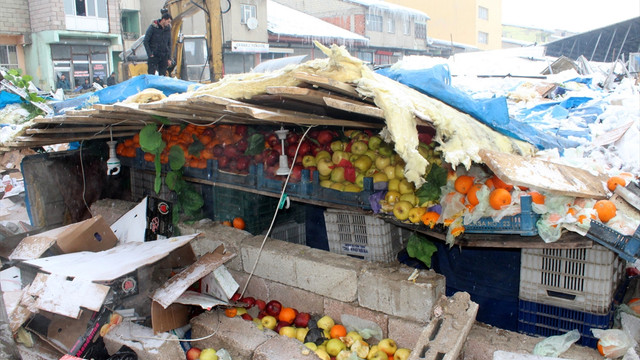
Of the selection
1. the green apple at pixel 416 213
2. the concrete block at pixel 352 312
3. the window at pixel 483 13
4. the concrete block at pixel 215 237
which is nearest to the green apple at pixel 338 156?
the green apple at pixel 416 213

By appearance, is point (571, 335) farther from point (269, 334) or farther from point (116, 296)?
point (116, 296)

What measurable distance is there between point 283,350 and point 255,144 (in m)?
2.00

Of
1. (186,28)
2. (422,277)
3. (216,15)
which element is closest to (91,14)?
(186,28)

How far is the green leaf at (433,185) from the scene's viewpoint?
356cm

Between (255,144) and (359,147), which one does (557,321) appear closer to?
(359,147)

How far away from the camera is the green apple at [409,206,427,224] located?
3.56 meters

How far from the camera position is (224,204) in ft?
18.6

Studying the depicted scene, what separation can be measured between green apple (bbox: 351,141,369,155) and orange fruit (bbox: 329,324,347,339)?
160 centimetres

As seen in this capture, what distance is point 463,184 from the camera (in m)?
Result: 3.44

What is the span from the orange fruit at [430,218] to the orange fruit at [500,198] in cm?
46

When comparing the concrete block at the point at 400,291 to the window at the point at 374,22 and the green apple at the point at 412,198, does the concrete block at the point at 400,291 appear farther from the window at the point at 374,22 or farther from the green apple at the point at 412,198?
the window at the point at 374,22

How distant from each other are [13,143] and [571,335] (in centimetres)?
582

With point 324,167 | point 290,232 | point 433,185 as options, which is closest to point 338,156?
point 324,167

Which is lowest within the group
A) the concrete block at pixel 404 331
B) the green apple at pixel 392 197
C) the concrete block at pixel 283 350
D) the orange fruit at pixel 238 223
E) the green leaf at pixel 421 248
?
the concrete block at pixel 283 350
